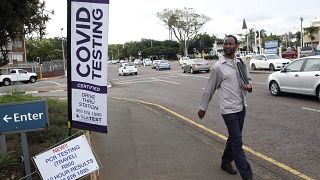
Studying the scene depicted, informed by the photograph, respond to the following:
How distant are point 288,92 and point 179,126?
22.0ft

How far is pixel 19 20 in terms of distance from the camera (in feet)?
27.5

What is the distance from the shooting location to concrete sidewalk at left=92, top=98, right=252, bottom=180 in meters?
6.19

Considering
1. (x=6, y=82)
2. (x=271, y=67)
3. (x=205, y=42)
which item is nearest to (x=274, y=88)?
(x=271, y=67)

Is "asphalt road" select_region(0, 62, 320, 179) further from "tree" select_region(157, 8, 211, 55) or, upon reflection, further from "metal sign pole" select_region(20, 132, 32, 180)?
"tree" select_region(157, 8, 211, 55)

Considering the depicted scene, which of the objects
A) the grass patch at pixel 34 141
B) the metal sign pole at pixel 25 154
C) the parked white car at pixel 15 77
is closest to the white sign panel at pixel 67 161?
the metal sign pole at pixel 25 154

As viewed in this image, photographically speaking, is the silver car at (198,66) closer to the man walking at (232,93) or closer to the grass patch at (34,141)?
the grass patch at (34,141)

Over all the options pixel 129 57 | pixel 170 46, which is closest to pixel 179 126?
pixel 170 46

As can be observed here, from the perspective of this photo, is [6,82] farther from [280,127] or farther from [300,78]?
[280,127]

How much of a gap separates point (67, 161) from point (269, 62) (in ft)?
103

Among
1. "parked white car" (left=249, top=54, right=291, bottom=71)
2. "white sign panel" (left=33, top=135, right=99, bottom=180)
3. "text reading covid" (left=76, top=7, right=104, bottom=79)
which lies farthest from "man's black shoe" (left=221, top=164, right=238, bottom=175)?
"parked white car" (left=249, top=54, right=291, bottom=71)

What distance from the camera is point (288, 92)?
15.6 meters

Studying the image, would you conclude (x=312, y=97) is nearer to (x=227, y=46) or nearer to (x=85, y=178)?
(x=227, y=46)

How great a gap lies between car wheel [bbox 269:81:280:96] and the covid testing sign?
39.4 feet

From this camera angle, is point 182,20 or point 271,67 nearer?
point 271,67
